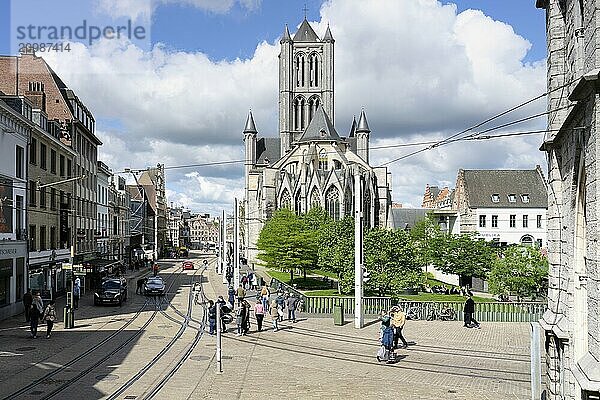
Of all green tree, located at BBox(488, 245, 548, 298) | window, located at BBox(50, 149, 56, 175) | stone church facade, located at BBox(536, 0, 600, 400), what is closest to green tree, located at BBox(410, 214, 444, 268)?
green tree, located at BBox(488, 245, 548, 298)

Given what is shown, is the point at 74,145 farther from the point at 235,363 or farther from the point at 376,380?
the point at 376,380

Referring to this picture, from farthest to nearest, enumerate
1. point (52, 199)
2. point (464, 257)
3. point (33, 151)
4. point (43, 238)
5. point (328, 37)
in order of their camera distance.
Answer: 1. point (328, 37)
2. point (464, 257)
3. point (52, 199)
4. point (43, 238)
5. point (33, 151)

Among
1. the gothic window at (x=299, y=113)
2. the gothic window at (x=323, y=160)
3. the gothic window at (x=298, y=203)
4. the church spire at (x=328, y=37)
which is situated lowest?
the gothic window at (x=298, y=203)

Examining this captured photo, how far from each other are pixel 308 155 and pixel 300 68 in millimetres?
29890

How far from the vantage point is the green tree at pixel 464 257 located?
54562 millimetres

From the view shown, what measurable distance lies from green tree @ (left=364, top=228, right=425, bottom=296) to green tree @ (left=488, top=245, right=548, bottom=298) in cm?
592

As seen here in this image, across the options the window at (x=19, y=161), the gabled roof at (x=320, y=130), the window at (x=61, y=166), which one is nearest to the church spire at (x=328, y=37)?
the gabled roof at (x=320, y=130)

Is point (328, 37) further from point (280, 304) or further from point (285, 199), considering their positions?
point (280, 304)

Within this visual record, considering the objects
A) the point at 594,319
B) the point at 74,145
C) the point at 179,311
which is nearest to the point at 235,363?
the point at 594,319

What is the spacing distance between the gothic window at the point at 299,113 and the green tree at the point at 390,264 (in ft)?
289

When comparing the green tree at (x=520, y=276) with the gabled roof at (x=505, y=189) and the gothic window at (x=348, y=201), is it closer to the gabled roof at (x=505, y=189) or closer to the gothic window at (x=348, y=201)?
A: the gabled roof at (x=505, y=189)

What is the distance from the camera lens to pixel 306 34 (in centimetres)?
12619

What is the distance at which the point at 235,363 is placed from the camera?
20844mm

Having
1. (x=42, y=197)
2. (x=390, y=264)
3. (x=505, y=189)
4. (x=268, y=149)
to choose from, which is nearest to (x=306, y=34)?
(x=268, y=149)
